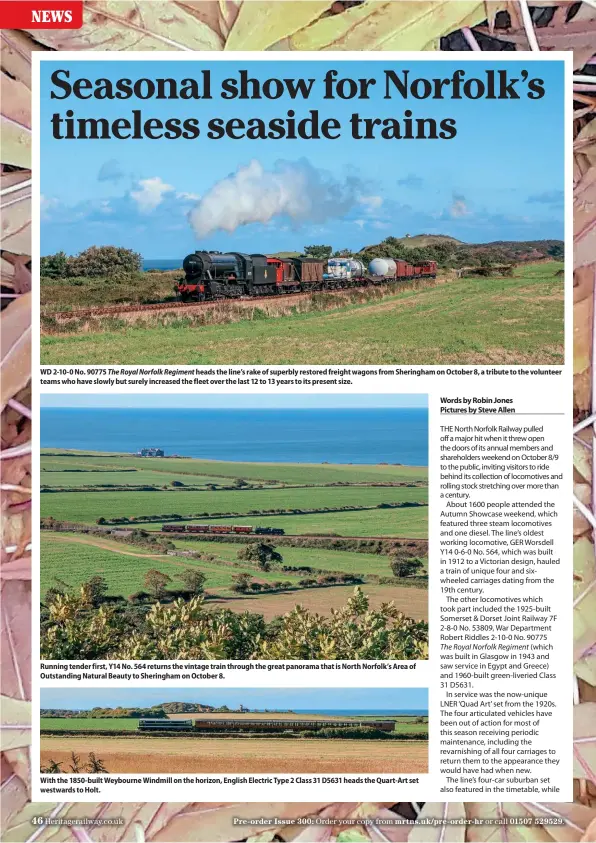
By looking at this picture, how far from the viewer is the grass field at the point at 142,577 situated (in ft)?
15.0

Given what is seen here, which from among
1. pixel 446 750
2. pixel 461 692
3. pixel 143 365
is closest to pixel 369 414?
pixel 143 365

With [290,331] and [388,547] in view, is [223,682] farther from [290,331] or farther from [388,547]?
[290,331]

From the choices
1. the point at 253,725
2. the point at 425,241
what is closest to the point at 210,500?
the point at 253,725

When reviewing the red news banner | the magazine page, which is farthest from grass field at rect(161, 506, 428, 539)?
the red news banner

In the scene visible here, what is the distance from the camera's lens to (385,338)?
4.70m

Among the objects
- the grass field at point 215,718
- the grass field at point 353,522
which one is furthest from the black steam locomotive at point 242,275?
the grass field at point 215,718

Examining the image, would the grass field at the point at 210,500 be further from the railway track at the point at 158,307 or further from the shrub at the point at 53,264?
the shrub at the point at 53,264

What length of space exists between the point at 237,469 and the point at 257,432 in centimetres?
23

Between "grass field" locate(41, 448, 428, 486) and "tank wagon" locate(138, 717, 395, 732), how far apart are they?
127 cm

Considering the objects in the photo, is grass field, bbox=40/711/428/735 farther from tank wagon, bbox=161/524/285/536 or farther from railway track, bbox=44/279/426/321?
railway track, bbox=44/279/426/321

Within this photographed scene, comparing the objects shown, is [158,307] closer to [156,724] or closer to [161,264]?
[161,264]

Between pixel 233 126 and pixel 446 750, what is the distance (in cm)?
352

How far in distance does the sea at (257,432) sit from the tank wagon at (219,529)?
37 centimetres

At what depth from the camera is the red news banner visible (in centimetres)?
459
